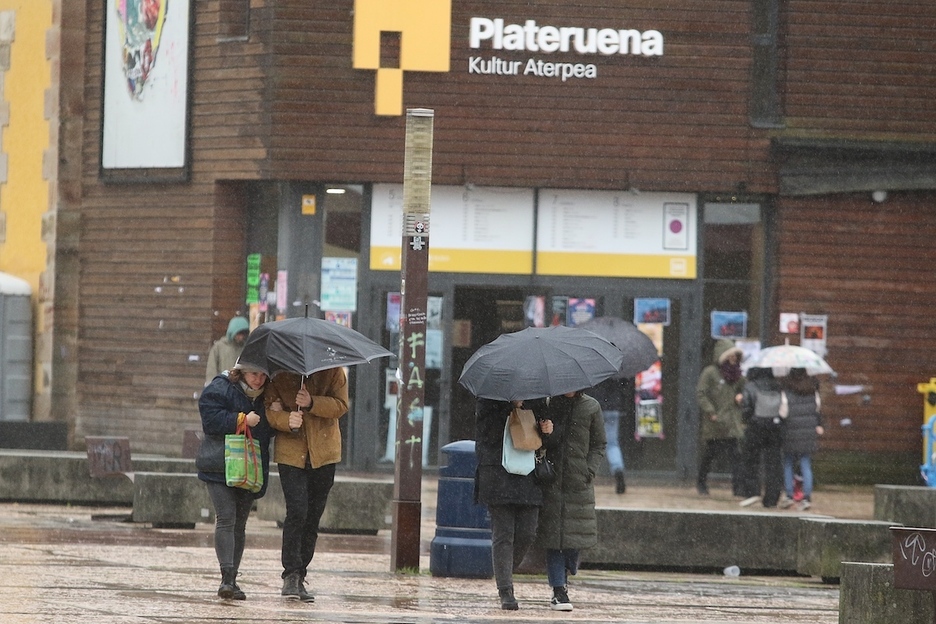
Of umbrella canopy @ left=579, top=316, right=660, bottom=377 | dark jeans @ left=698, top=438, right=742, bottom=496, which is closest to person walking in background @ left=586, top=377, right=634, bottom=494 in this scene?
umbrella canopy @ left=579, top=316, right=660, bottom=377

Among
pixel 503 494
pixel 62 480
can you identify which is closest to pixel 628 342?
pixel 62 480

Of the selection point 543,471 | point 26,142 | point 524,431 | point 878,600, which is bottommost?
point 878,600

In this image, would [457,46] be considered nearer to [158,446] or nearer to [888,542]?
[158,446]

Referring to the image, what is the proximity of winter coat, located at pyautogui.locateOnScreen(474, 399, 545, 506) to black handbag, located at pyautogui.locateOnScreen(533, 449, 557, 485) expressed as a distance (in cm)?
4

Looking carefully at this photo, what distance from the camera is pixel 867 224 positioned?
2119 cm

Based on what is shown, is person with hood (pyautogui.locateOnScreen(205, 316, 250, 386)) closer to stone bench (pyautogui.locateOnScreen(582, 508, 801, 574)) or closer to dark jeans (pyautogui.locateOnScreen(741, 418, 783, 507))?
dark jeans (pyautogui.locateOnScreen(741, 418, 783, 507))

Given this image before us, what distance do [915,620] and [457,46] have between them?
43.1ft

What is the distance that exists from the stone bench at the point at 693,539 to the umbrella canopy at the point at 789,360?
481 centimetres

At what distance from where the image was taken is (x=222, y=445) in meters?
10.0

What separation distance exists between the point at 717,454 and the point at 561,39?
5.46 meters

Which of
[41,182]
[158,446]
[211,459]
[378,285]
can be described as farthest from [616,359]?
[41,182]

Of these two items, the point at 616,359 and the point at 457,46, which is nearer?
the point at 616,359

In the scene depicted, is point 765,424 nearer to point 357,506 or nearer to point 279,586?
point 357,506

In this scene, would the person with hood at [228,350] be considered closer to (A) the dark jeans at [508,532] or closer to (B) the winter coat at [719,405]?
(B) the winter coat at [719,405]
